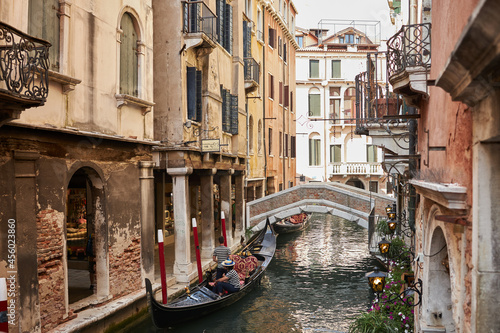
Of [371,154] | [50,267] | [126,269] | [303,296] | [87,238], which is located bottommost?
[303,296]

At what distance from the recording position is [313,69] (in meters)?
34.1

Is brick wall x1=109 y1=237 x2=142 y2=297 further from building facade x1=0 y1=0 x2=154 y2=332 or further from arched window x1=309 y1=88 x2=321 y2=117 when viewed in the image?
arched window x1=309 y1=88 x2=321 y2=117

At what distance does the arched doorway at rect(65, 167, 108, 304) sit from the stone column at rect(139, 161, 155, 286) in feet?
3.03

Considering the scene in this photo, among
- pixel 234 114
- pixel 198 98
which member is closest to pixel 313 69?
pixel 234 114

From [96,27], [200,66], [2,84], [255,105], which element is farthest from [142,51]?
[255,105]

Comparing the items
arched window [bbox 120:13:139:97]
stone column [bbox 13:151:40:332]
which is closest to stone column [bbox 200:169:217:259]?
arched window [bbox 120:13:139:97]

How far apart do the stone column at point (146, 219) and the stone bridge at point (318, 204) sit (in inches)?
305

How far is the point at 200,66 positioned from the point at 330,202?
6480 mm

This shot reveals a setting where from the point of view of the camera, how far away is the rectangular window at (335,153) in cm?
3444

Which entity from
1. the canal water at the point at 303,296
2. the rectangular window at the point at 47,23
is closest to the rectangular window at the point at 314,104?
the canal water at the point at 303,296

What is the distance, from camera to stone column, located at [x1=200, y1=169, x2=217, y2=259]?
46.1 feet

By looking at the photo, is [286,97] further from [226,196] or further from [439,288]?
[439,288]

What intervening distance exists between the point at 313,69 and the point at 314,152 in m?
5.33

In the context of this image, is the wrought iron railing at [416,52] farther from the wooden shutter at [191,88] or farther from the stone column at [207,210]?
the stone column at [207,210]
